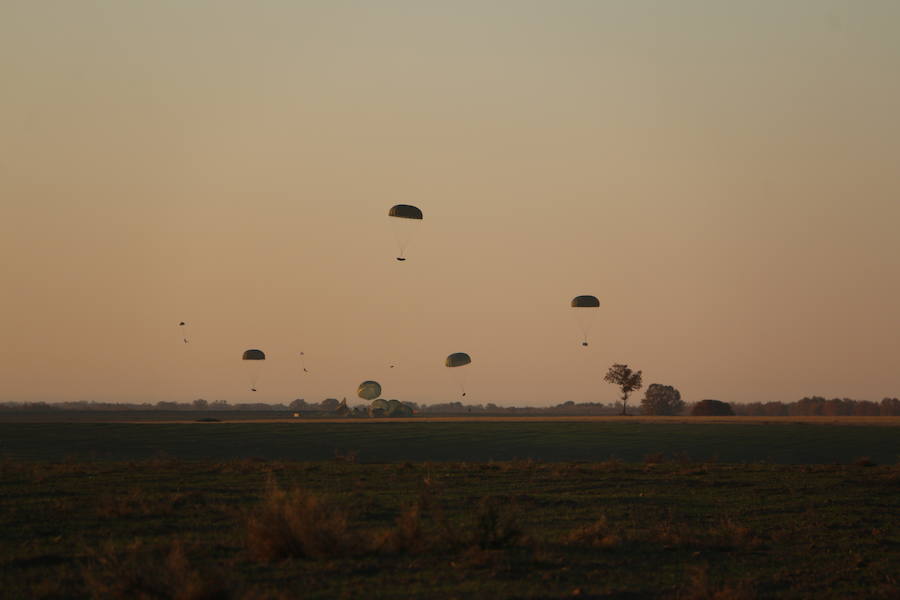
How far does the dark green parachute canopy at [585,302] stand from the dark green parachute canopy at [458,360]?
100 ft

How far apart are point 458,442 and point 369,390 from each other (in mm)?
62741

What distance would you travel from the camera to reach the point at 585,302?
8350 centimetres

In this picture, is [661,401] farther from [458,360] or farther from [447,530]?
[447,530]

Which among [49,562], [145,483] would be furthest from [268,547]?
[145,483]

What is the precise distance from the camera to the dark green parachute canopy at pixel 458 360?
111875mm

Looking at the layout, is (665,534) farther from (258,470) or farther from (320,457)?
(320,457)

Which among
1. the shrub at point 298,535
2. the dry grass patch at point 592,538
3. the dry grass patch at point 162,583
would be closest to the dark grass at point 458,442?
the dry grass patch at point 592,538

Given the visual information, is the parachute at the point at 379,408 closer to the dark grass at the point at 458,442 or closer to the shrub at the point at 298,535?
the dark grass at the point at 458,442

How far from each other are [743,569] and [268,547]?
894 centimetres

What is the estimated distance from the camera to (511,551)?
17.9 metres

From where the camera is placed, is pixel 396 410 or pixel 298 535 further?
pixel 396 410

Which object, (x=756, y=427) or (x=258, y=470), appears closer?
(x=258, y=470)

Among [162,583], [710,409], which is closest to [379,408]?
[710,409]

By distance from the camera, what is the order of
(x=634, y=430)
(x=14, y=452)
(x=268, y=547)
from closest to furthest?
(x=268, y=547) → (x=14, y=452) → (x=634, y=430)
